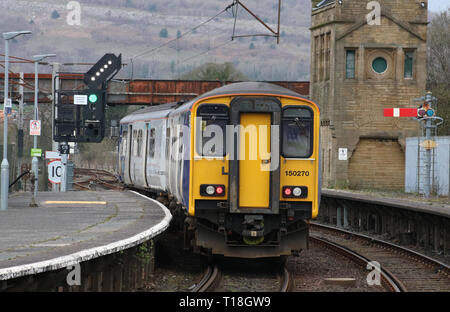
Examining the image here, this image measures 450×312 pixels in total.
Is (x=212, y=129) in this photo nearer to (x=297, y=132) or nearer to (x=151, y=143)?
(x=297, y=132)

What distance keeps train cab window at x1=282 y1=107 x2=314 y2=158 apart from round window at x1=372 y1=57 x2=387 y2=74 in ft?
105

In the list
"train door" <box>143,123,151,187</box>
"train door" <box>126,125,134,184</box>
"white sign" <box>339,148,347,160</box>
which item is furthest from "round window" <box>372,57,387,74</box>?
"train door" <box>143,123,151,187</box>

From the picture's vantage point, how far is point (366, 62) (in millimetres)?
46500

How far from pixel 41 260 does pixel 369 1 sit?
38.9 metres

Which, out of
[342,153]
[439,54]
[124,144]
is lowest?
[342,153]

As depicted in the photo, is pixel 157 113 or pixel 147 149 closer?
pixel 157 113

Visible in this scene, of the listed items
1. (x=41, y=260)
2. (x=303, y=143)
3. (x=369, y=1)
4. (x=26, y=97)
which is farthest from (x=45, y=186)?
(x=41, y=260)

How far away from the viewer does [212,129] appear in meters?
15.3

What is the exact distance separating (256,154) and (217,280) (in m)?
2.30

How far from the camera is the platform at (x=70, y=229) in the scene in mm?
10227

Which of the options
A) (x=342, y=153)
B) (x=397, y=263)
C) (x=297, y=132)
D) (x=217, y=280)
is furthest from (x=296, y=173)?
(x=342, y=153)

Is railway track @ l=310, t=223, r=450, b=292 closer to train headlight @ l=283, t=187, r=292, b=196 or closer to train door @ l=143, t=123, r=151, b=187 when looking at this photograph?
train headlight @ l=283, t=187, r=292, b=196

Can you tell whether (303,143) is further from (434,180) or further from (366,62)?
(366,62)
